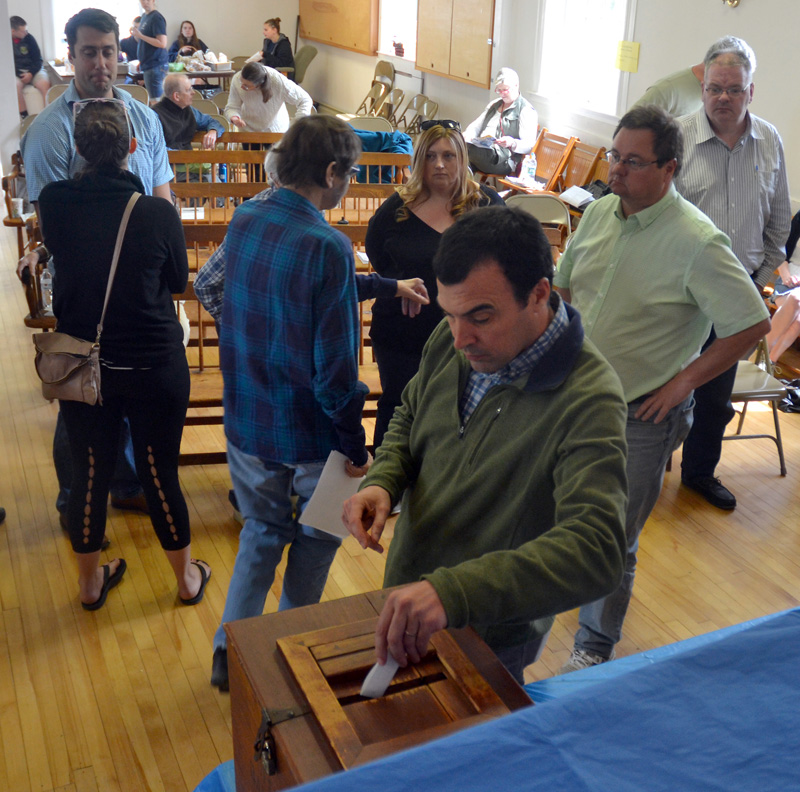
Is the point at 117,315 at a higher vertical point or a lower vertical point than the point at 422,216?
lower

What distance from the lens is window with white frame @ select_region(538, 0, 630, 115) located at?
8477 mm

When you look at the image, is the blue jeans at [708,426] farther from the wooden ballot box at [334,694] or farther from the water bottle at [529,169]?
the water bottle at [529,169]

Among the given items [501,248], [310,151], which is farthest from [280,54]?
[501,248]

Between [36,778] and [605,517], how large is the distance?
1.82 m

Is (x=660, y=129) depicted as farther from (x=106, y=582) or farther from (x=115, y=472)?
(x=115, y=472)

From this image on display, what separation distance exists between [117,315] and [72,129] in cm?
105

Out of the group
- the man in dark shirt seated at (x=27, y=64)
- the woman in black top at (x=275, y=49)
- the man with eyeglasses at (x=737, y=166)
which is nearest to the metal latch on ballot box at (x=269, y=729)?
the man with eyeglasses at (x=737, y=166)

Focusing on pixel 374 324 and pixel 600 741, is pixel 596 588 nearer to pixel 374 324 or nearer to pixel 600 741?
pixel 600 741

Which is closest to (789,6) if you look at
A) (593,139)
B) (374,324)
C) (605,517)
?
(593,139)

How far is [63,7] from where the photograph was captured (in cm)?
1516

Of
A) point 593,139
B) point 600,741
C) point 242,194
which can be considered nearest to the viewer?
point 600,741

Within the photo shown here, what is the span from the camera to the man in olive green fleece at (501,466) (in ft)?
3.81

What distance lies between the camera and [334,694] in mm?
1004

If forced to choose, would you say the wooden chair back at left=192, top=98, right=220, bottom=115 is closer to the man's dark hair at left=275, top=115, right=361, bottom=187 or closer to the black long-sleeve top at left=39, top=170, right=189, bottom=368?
the black long-sleeve top at left=39, top=170, right=189, bottom=368
